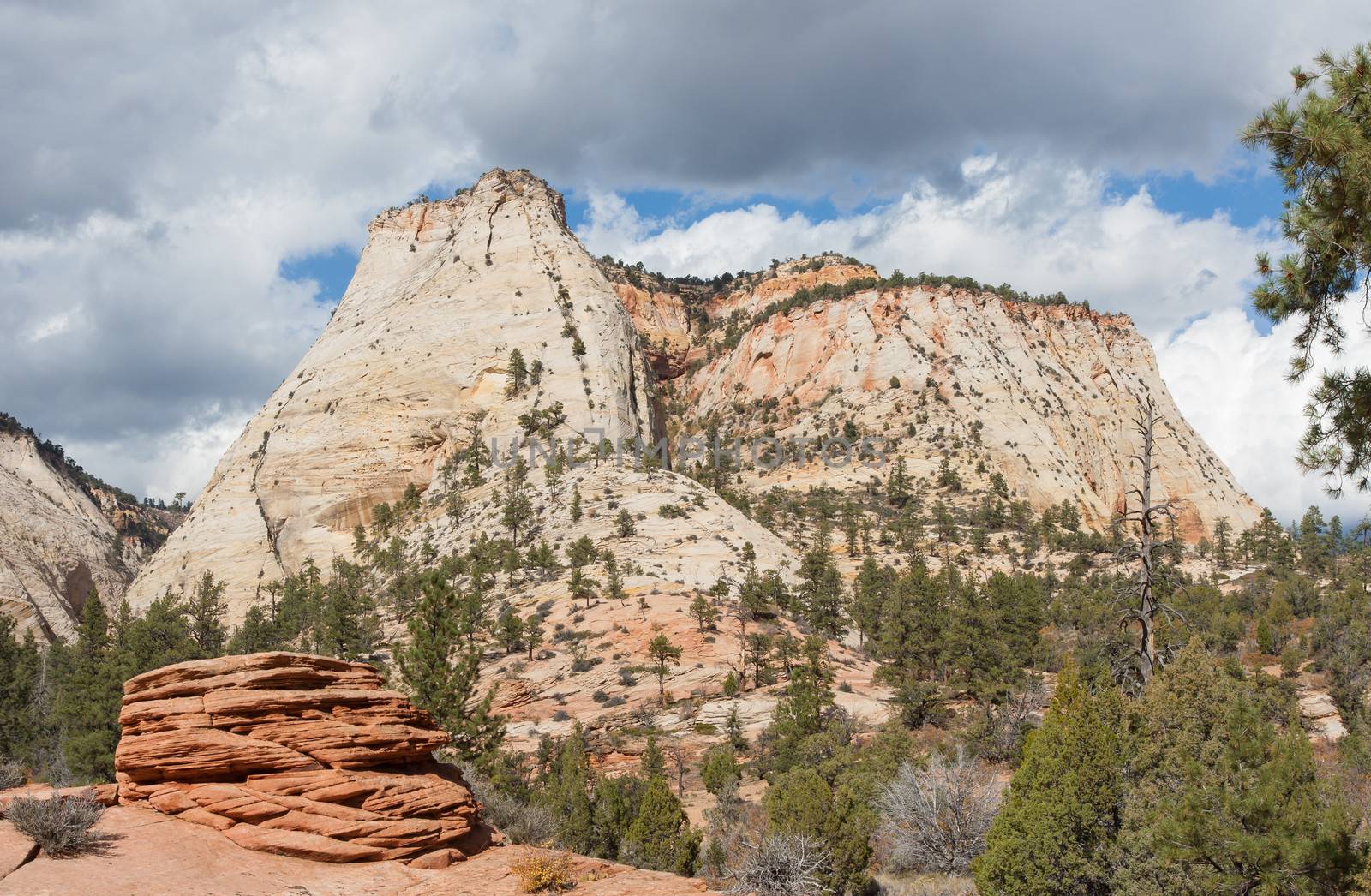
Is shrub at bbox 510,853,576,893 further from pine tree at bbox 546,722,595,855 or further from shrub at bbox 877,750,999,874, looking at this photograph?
shrub at bbox 877,750,999,874

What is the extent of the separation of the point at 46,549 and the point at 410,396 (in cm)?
3525

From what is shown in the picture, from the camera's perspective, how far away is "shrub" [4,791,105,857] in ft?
41.1

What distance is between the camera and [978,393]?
91.0 meters

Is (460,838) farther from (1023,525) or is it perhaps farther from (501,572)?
(1023,525)

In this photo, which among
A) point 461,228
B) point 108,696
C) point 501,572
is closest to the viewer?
point 108,696

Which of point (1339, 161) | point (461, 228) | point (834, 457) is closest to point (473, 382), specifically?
point (461, 228)

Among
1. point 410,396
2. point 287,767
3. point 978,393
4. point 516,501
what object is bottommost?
point 287,767

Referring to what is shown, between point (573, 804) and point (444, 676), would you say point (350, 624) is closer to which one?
point (444, 676)

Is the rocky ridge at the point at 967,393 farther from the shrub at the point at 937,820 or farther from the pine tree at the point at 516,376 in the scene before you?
the shrub at the point at 937,820

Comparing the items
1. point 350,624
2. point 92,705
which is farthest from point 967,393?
point 92,705

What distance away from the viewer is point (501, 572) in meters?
49.3

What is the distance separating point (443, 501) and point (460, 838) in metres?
48.7

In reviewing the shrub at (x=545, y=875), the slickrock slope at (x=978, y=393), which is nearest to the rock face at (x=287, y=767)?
the shrub at (x=545, y=875)

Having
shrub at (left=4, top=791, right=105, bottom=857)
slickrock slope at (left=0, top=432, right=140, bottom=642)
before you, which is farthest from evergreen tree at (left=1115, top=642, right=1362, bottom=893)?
slickrock slope at (left=0, top=432, right=140, bottom=642)
